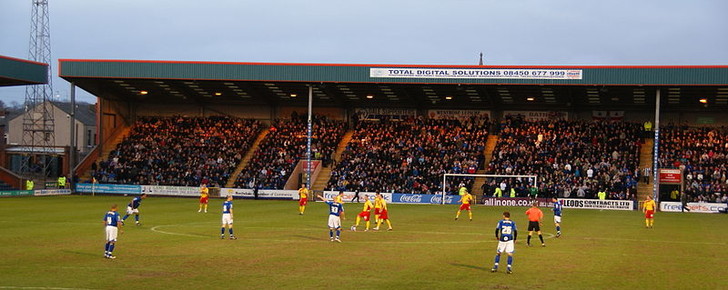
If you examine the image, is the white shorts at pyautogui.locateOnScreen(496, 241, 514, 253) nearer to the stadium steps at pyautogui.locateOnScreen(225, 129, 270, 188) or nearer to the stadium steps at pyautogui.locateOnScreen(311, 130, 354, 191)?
the stadium steps at pyautogui.locateOnScreen(311, 130, 354, 191)

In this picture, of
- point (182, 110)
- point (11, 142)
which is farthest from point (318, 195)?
point (11, 142)

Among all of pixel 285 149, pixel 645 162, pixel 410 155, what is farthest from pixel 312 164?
pixel 645 162

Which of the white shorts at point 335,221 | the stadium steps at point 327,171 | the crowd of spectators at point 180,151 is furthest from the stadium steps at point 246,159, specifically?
the white shorts at point 335,221

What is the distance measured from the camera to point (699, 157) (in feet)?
208

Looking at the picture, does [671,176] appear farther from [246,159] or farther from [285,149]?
[246,159]

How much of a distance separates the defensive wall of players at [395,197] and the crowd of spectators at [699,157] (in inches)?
74.0

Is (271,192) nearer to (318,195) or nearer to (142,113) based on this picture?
(318,195)

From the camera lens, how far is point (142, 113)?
8094 cm

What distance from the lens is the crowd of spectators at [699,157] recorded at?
58.1 m

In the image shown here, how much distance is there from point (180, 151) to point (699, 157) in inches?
1728

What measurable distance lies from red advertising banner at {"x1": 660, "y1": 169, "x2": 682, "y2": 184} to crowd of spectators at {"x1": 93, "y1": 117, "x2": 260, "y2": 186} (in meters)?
35.5

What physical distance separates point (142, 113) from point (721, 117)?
54528 millimetres

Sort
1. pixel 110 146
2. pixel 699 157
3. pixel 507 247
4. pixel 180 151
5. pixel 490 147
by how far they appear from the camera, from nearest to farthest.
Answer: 1. pixel 507 247
2. pixel 699 157
3. pixel 490 147
4. pixel 180 151
5. pixel 110 146

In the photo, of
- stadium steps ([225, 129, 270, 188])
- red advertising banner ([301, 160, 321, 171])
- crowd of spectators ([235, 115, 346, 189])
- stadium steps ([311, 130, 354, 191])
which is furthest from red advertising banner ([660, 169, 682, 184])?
stadium steps ([225, 129, 270, 188])
